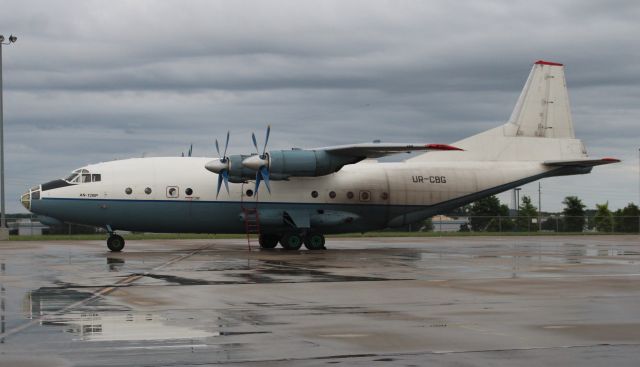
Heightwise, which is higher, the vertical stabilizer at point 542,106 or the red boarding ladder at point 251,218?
the vertical stabilizer at point 542,106

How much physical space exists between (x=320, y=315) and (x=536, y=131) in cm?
3203

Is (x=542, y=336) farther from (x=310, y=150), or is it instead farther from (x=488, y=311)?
(x=310, y=150)

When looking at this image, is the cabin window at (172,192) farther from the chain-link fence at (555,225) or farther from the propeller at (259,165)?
the chain-link fence at (555,225)

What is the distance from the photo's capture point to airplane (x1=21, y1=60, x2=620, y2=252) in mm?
37031

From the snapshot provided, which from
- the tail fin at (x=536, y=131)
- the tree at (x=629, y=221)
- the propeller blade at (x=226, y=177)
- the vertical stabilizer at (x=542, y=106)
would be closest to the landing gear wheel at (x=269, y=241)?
the propeller blade at (x=226, y=177)

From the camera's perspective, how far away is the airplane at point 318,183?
37031 mm

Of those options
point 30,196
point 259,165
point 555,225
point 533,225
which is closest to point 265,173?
point 259,165

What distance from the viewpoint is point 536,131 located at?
4403 cm

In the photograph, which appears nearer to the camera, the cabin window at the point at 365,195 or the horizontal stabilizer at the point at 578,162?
the cabin window at the point at 365,195

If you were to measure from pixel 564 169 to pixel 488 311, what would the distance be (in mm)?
30450

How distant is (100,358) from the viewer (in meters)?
10.5

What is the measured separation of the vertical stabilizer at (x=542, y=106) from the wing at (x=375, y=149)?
29.9 feet

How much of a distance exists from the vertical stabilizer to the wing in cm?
912

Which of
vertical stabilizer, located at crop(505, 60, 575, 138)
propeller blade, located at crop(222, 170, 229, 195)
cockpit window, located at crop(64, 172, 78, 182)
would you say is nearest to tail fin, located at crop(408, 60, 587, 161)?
vertical stabilizer, located at crop(505, 60, 575, 138)
